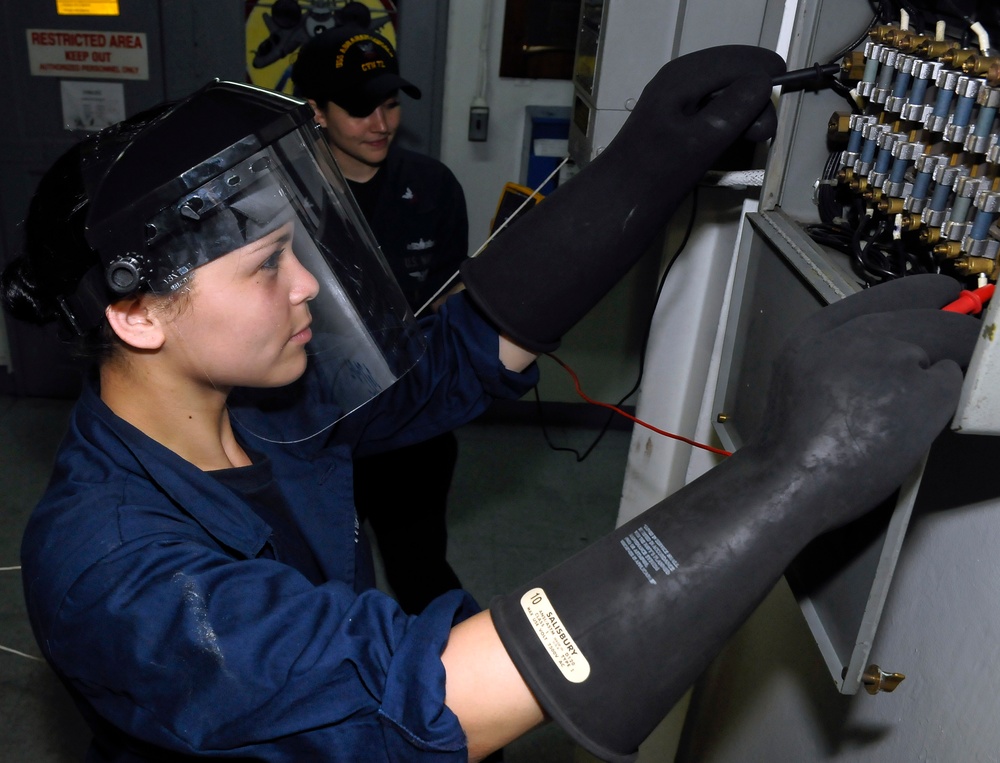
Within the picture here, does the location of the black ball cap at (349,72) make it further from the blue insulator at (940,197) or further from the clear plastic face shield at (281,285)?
the blue insulator at (940,197)

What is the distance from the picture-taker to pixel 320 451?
3.74 feet

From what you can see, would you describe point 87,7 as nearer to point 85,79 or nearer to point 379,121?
point 85,79

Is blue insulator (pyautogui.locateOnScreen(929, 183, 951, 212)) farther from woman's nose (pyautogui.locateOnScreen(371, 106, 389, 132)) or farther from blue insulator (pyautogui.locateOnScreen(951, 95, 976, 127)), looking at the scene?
woman's nose (pyautogui.locateOnScreen(371, 106, 389, 132))

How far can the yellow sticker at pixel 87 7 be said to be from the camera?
2.72 meters

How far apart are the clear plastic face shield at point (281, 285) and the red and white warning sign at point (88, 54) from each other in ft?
6.83

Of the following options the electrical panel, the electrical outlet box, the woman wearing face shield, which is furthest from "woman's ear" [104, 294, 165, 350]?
the electrical outlet box

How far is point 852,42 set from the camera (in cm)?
104

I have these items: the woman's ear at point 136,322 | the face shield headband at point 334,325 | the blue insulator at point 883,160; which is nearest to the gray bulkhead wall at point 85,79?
the face shield headband at point 334,325

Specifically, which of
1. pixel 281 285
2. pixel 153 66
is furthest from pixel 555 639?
pixel 153 66

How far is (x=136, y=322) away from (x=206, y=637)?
344 millimetres

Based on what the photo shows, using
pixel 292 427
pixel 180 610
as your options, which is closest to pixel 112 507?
pixel 180 610

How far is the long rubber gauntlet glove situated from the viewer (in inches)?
27.6

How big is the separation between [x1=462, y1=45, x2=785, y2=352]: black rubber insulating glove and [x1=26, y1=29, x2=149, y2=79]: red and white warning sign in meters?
2.20

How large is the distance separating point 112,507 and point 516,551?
199 cm
